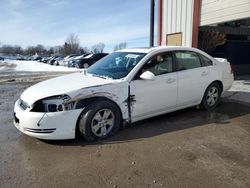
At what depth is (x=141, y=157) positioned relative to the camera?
3.66m

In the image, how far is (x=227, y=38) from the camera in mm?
12609

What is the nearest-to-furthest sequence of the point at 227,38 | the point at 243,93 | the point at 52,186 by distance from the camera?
the point at 52,186 < the point at 243,93 < the point at 227,38

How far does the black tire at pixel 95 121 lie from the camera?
13.4 ft

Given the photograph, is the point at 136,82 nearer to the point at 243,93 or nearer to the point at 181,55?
the point at 181,55

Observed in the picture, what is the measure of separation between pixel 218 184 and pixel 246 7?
22.2ft

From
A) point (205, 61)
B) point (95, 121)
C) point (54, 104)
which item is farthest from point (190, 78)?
point (54, 104)

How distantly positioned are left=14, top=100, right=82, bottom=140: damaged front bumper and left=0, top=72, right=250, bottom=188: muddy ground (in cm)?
21

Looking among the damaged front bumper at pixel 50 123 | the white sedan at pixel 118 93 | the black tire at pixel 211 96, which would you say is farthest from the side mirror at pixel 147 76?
the black tire at pixel 211 96

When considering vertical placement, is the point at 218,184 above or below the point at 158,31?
below

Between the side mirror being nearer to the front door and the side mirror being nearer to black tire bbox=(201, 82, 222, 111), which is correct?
the front door

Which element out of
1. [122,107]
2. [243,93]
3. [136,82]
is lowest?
[243,93]

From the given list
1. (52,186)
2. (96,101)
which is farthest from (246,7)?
(52,186)

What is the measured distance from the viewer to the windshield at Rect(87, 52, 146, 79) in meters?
4.74

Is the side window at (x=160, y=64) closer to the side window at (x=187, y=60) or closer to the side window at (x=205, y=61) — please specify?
the side window at (x=187, y=60)
